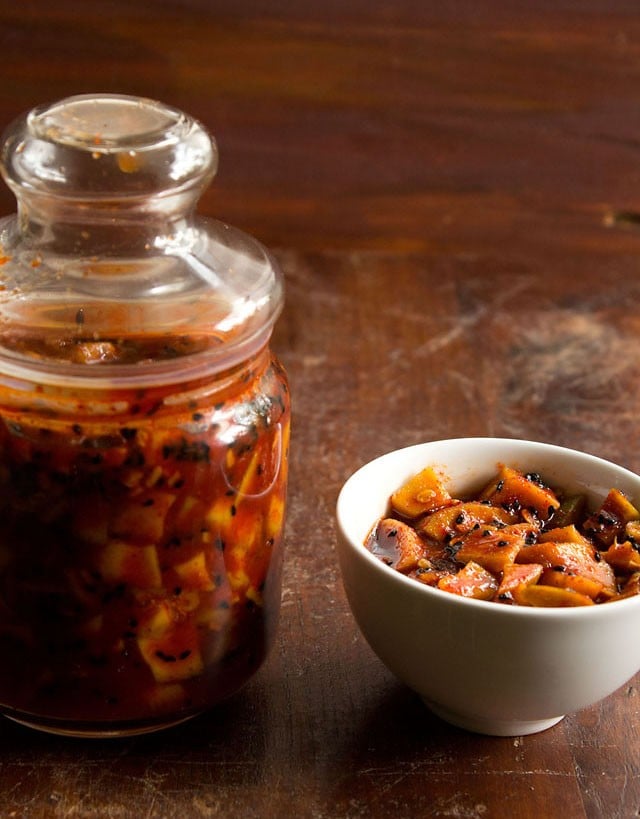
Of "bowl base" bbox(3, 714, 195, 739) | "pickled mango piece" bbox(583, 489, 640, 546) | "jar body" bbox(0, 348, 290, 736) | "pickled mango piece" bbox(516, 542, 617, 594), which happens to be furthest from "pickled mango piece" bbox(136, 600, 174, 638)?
"pickled mango piece" bbox(583, 489, 640, 546)

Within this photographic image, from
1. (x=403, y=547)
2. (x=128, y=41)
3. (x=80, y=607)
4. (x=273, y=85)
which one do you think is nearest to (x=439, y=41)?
(x=273, y=85)

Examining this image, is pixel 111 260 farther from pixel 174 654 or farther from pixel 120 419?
pixel 174 654

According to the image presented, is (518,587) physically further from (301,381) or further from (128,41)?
(128,41)

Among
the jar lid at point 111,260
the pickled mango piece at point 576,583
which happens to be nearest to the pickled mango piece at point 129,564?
the jar lid at point 111,260

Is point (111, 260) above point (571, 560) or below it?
above

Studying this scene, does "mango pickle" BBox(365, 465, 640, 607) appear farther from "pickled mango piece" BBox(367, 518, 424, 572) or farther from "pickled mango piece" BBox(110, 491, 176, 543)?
"pickled mango piece" BBox(110, 491, 176, 543)

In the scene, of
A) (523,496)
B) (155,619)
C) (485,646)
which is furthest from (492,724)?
(155,619)

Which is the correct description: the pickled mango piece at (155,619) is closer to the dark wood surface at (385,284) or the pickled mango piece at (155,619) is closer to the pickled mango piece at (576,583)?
the dark wood surface at (385,284)
